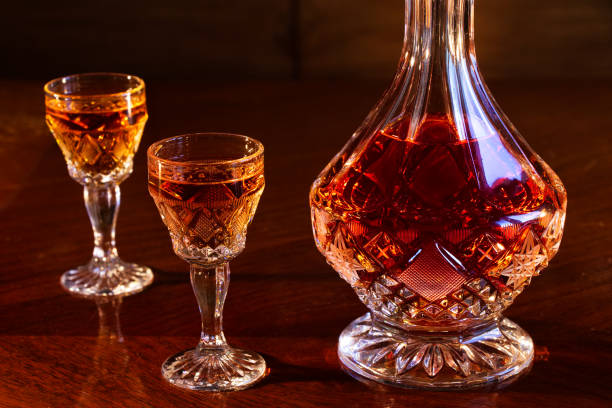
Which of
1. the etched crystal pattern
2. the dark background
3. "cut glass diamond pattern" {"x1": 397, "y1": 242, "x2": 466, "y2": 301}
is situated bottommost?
the dark background

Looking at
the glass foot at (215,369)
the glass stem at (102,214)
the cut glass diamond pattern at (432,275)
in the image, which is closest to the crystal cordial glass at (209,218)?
the glass foot at (215,369)

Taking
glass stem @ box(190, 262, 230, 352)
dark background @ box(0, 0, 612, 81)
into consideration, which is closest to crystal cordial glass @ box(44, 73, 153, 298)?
glass stem @ box(190, 262, 230, 352)

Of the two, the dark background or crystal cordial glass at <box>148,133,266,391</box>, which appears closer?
crystal cordial glass at <box>148,133,266,391</box>

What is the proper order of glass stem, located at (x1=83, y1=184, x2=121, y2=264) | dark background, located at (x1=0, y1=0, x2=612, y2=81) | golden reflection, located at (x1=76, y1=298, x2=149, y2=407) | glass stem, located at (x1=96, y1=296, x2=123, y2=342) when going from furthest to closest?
dark background, located at (x1=0, y1=0, x2=612, y2=81) → glass stem, located at (x1=83, y1=184, x2=121, y2=264) → glass stem, located at (x1=96, y1=296, x2=123, y2=342) → golden reflection, located at (x1=76, y1=298, x2=149, y2=407)

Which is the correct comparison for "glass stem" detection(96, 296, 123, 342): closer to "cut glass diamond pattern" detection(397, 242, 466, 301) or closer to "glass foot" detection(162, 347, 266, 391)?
"glass foot" detection(162, 347, 266, 391)

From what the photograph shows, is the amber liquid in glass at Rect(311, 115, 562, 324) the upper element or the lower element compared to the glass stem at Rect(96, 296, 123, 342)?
upper

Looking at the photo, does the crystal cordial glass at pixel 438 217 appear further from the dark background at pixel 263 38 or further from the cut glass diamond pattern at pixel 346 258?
the dark background at pixel 263 38

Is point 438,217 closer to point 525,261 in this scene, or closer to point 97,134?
point 525,261
